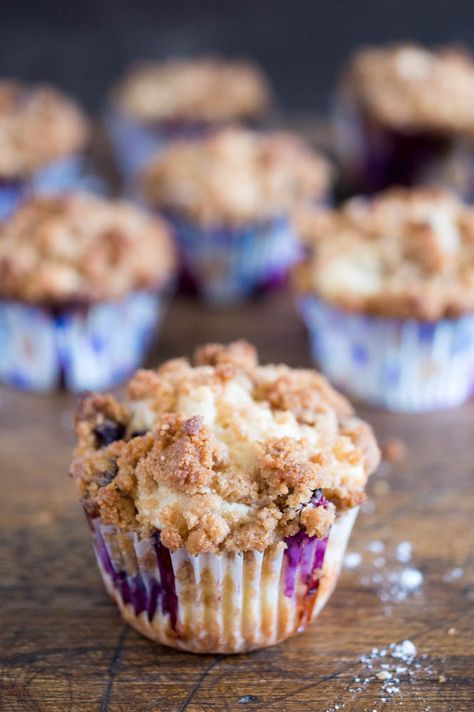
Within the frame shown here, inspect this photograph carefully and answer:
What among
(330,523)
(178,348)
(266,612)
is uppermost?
(330,523)

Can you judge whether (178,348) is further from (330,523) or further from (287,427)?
(330,523)

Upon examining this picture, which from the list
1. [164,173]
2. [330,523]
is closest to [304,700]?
[330,523]

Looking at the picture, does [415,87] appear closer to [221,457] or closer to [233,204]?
[233,204]

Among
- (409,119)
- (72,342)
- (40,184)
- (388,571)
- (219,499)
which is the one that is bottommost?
(388,571)

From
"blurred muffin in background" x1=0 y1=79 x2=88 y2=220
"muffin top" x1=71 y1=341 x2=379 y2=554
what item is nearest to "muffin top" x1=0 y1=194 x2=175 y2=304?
"blurred muffin in background" x1=0 y1=79 x2=88 y2=220

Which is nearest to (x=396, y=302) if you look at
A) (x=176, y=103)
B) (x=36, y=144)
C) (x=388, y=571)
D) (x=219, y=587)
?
(x=388, y=571)

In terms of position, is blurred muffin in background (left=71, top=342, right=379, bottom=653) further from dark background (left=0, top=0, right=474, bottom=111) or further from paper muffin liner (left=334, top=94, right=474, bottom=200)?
dark background (left=0, top=0, right=474, bottom=111)

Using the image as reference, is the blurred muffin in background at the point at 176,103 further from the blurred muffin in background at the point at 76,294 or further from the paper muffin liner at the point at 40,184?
the blurred muffin in background at the point at 76,294
